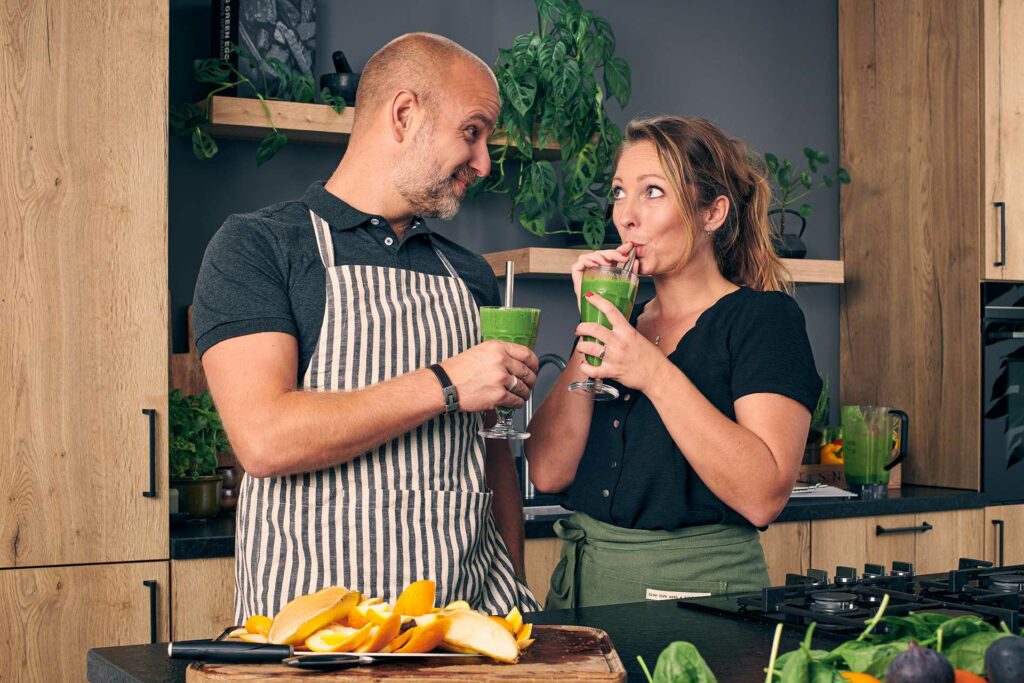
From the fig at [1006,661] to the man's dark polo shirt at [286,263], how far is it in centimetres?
104

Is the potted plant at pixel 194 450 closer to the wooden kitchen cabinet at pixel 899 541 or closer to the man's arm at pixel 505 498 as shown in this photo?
the man's arm at pixel 505 498

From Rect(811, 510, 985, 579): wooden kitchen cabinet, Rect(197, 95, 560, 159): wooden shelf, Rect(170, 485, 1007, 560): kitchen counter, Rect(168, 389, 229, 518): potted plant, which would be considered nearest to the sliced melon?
Rect(170, 485, 1007, 560): kitchen counter

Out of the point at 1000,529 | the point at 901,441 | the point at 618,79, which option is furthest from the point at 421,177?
the point at 1000,529

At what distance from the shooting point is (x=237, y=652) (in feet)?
3.66

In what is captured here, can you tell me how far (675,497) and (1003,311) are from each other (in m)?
2.30

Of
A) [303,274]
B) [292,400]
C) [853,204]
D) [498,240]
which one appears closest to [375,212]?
[303,274]

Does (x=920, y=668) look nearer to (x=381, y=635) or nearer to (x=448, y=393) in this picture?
(x=381, y=635)

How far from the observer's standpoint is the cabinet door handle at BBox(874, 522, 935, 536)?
11.2ft

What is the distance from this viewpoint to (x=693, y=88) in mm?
3980

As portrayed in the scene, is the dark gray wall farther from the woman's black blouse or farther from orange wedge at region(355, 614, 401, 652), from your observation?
orange wedge at region(355, 614, 401, 652)

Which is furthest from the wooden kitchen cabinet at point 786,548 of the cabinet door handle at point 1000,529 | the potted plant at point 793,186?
the potted plant at point 793,186

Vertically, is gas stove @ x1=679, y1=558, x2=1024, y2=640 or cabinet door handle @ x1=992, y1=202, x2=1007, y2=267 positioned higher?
Answer: cabinet door handle @ x1=992, y1=202, x2=1007, y2=267

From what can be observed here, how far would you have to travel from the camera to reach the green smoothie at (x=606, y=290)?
6.10ft

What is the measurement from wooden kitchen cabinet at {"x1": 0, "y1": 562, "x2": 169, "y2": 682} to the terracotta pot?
23 centimetres
